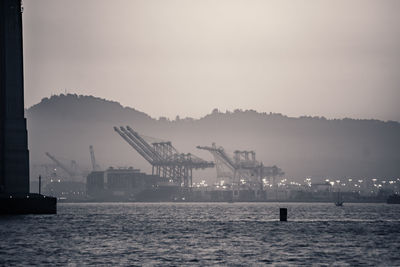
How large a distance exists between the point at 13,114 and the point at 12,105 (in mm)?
1299

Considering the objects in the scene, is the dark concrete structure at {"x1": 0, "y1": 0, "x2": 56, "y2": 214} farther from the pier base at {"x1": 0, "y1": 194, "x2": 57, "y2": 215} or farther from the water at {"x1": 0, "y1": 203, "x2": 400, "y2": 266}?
the water at {"x1": 0, "y1": 203, "x2": 400, "y2": 266}

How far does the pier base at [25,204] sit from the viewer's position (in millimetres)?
135500

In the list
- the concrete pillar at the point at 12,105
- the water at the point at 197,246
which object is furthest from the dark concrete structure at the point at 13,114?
the water at the point at 197,246

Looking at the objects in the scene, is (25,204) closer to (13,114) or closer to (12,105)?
(13,114)

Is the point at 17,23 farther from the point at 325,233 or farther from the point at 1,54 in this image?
the point at 325,233

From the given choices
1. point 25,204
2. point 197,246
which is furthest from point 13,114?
point 197,246

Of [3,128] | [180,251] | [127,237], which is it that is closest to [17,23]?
[3,128]

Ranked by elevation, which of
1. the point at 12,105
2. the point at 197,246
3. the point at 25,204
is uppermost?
the point at 12,105

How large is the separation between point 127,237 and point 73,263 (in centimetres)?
2863

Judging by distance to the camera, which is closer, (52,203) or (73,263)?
(73,263)

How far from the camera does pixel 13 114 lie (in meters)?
141

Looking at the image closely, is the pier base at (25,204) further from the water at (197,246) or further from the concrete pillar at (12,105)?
the water at (197,246)

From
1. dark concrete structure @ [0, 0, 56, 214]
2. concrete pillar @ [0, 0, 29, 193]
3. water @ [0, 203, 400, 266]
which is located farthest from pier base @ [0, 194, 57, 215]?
water @ [0, 203, 400, 266]

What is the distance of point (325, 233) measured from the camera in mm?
103625
